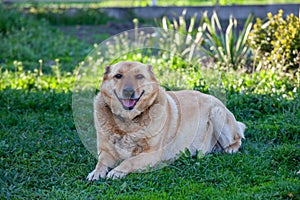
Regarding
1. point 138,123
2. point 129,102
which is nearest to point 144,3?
point 138,123

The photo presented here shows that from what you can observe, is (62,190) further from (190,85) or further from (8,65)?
(8,65)

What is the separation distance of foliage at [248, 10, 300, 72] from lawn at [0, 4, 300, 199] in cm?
18

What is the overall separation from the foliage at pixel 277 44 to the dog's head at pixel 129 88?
2868 mm

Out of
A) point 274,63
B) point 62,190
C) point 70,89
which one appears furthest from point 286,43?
point 62,190

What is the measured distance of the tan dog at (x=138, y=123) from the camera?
4.50 meters

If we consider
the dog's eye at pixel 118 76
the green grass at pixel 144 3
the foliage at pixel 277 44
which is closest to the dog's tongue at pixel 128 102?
the dog's eye at pixel 118 76

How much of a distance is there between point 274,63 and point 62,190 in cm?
374

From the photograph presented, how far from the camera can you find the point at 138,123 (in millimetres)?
4668

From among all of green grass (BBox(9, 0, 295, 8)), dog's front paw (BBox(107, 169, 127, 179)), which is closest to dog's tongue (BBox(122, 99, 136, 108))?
dog's front paw (BBox(107, 169, 127, 179))

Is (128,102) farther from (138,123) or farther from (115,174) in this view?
(115,174)

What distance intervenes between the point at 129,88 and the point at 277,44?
327 cm

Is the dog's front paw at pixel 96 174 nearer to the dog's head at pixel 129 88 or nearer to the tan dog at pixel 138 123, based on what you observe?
the tan dog at pixel 138 123

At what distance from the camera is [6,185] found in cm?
445

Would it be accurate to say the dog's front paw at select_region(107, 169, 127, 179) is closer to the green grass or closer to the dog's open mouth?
the dog's open mouth
